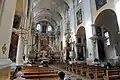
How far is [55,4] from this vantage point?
81.7 ft

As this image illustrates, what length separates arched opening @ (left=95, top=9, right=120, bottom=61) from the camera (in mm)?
12711

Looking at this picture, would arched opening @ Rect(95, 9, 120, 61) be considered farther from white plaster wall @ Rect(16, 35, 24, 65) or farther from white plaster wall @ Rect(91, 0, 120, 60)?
white plaster wall @ Rect(16, 35, 24, 65)

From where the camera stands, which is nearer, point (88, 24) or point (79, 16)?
point (88, 24)

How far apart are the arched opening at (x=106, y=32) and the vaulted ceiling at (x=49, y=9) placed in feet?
34.4

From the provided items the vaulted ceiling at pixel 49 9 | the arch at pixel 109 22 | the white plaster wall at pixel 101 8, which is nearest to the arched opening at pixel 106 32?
the arch at pixel 109 22

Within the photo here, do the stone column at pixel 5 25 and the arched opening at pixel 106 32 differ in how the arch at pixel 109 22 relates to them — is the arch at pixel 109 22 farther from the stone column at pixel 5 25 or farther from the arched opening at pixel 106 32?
the stone column at pixel 5 25

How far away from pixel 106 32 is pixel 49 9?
1526cm

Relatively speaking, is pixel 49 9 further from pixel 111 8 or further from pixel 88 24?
pixel 111 8

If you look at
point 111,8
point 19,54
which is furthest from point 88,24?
point 19,54

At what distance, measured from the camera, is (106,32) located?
15.8 meters

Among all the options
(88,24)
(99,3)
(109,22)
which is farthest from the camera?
(109,22)

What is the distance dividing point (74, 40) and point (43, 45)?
43.3ft

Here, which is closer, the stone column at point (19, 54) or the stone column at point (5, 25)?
the stone column at point (5, 25)

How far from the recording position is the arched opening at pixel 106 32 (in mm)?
12711
